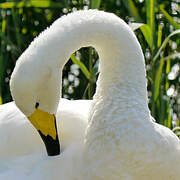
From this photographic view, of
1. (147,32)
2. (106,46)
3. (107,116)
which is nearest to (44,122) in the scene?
(107,116)

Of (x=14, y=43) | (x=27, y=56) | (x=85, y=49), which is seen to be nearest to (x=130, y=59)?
(x=27, y=56)

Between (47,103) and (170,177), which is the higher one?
(47,103)

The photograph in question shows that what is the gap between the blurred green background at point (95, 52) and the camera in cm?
323

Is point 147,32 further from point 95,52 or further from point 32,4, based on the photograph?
point 32,4

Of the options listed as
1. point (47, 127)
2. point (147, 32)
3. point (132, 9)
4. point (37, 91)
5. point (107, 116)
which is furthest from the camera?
point (132, 9)

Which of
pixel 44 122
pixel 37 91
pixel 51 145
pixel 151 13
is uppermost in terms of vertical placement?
pixel 151 13

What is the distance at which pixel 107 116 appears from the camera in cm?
251

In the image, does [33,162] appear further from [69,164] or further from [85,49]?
[85,49]

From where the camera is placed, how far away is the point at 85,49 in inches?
143

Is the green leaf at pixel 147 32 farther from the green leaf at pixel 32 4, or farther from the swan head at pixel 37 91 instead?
the swan head at pixel 37 91

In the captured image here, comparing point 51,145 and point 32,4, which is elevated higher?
point 32,4

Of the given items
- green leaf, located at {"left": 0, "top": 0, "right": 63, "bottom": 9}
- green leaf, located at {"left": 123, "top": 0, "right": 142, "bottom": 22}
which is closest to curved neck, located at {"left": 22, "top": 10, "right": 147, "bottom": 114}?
green leaf, located at {"left": 123, "top": 0, "right": 142, "bottom": 22}

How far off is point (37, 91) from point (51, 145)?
273 millimetres

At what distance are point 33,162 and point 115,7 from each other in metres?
1.37
